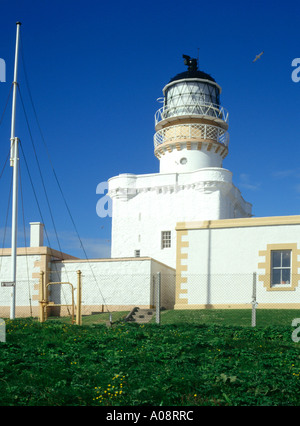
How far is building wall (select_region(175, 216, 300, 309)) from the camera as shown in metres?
23.7

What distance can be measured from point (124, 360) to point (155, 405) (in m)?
2.48

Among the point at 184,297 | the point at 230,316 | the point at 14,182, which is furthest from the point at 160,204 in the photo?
the point at 230,316

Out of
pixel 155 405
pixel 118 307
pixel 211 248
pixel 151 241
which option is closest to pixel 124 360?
pixel 155 405

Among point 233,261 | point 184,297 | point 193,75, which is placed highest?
point 193,75

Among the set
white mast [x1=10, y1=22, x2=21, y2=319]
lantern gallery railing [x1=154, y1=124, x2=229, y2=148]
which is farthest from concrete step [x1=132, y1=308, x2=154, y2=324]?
lantern gallery railing [x1=154, y1=124, x2=229, y2=148]

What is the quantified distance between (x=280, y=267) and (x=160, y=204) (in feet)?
44.2

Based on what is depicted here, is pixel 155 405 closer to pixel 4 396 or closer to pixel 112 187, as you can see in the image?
pixel 4 396

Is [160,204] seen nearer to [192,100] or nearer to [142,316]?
[192,100]

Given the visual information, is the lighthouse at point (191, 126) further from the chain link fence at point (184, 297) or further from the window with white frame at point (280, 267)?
the window with white frame at point (280, 267)

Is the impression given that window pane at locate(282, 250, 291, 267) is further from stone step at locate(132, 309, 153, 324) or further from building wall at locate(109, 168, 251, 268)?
building wall at locate(109, 168, 251, 268)

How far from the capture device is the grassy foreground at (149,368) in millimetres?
8945

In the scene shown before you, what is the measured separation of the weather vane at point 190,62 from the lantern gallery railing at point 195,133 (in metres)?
6.53

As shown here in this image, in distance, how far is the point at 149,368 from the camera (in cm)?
1066

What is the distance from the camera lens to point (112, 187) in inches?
1473
